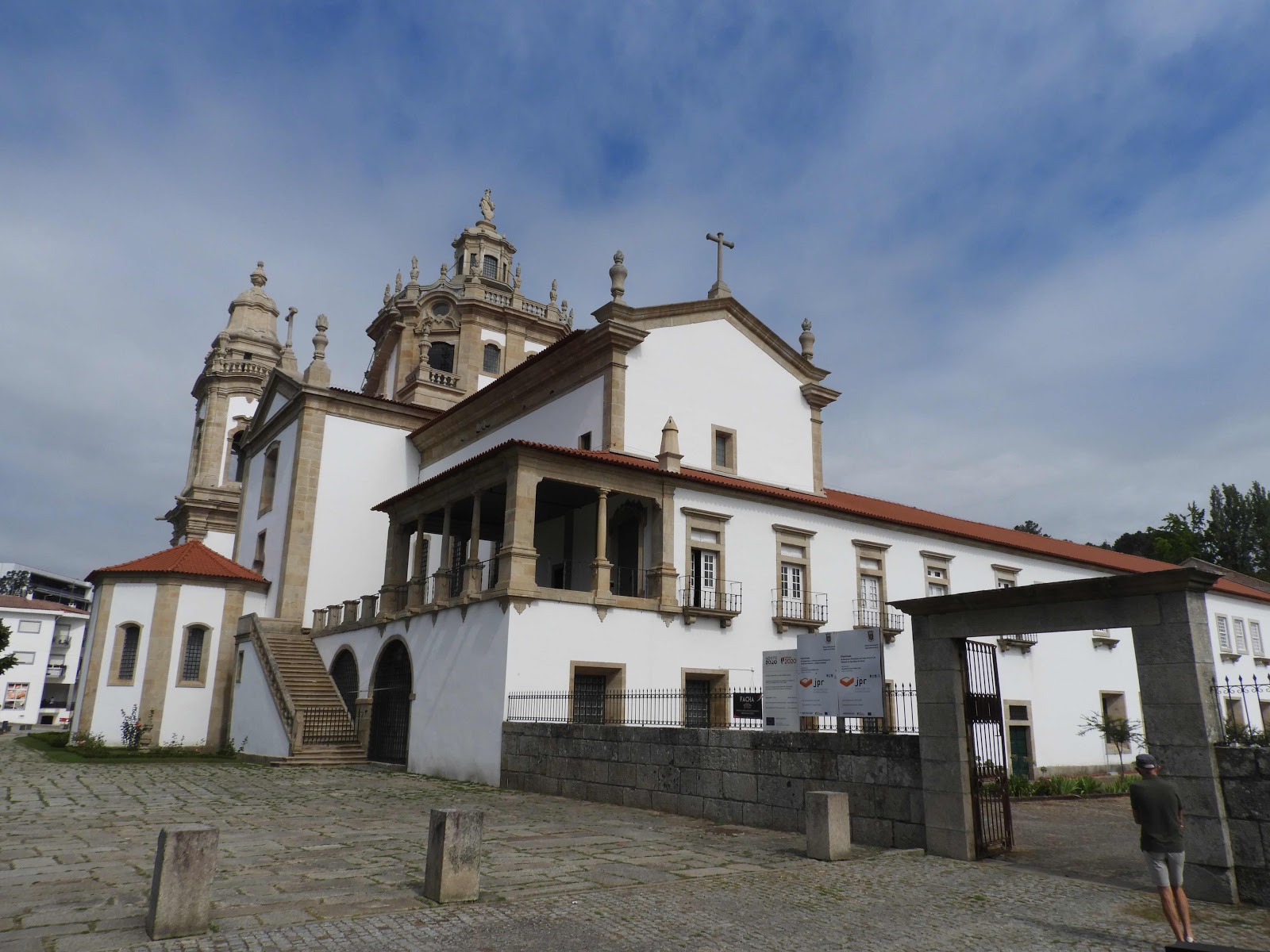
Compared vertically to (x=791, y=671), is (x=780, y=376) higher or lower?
higher

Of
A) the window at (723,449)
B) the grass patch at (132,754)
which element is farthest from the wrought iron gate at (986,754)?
the grass patch at (132,754)

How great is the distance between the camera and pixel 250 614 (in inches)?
1137

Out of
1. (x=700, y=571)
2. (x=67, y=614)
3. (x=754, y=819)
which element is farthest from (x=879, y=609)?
(x=67, y=614)

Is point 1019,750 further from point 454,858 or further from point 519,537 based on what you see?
point 454,858

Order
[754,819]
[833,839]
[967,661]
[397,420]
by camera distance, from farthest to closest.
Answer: [397,420] < [754,819] < [967,661] < [833,839]

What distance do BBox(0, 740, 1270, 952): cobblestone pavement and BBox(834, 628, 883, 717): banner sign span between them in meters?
1.98

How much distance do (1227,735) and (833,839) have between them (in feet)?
12.9

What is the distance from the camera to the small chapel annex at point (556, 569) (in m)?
19.8

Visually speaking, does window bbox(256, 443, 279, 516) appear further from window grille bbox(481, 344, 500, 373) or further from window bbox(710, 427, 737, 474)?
window bbox(710, 427, 737, 474)

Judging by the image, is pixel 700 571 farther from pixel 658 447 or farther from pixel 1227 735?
pixel 1227 735

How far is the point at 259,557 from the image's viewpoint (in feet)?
111

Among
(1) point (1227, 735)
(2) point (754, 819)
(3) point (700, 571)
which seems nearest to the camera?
(1) point (1227, 735)

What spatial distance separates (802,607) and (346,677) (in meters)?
13.1

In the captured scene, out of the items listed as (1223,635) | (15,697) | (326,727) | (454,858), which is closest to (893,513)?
(1223,635)
